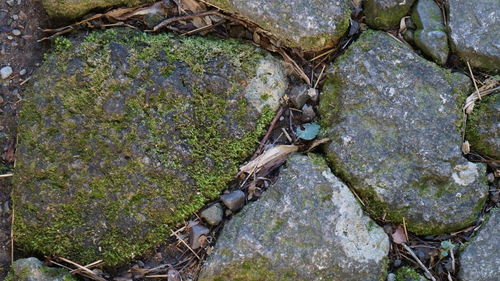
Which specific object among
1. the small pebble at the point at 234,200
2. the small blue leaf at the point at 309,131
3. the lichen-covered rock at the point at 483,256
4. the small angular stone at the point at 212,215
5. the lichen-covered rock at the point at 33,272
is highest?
the small blue leaf at the point at 309,131

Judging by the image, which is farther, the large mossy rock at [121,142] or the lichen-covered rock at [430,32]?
the lichen-covered rock at [430,32]

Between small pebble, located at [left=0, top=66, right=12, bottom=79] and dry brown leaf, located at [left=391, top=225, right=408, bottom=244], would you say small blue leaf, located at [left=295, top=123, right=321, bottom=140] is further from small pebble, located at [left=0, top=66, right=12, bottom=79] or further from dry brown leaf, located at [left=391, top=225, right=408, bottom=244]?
small pebble, located at [left=0, top=66, right=12, bottom=79]

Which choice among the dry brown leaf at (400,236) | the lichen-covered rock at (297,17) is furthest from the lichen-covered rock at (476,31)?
the dry brown leaf at (400,236)

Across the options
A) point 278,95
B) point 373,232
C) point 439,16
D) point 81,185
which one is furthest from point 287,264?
point 439,16

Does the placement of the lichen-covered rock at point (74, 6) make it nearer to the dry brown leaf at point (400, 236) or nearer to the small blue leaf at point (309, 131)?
the small blue leaf at point (309, 131)

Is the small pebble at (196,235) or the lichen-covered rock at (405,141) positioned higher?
the lichen-covered rock at (405,141)
